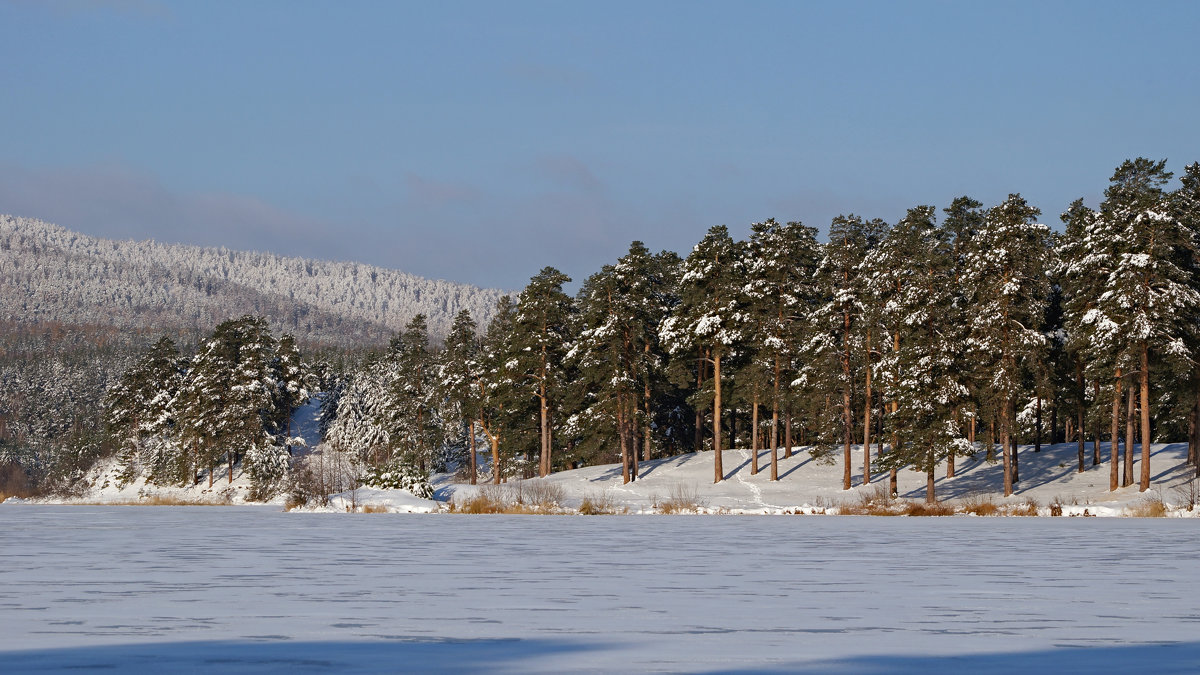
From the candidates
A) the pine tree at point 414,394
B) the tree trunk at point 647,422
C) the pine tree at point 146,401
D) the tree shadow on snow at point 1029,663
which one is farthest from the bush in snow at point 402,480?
the pine tree at point 146,401

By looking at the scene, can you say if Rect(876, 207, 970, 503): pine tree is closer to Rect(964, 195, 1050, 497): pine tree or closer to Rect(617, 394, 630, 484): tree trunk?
Rect(964, 195, 1050, 497): pine tree

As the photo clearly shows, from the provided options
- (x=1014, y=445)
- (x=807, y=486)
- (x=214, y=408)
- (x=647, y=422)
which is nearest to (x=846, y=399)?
(x=807, y=486)

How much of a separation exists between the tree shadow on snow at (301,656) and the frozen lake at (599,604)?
4 centimetres

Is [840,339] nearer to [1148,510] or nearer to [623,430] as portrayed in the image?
[623,430]

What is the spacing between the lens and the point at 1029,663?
8.45 m

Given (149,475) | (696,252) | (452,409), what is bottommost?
(149,475)

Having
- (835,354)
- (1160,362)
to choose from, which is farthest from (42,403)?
(1160,362)

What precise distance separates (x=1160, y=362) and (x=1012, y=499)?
9.33 m

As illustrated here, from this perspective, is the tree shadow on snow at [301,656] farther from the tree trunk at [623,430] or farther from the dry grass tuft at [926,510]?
the tree trunk at [623,430]

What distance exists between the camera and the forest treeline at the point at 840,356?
177 feet

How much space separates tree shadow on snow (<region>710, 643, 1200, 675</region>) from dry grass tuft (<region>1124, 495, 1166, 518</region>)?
1365 inches

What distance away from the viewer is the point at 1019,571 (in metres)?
17.1

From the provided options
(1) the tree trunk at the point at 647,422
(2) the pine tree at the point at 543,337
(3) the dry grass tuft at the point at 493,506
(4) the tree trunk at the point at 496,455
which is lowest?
(4) the tree trunk at the point at 496,455

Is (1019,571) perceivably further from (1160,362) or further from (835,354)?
(835,354)
